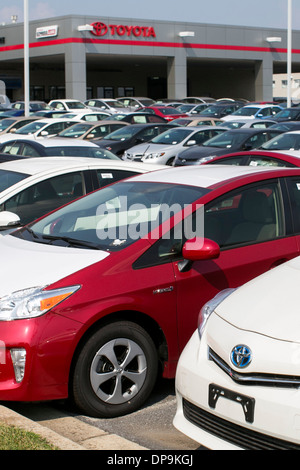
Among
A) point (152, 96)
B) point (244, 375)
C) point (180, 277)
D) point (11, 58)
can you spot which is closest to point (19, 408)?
point (180, 277)

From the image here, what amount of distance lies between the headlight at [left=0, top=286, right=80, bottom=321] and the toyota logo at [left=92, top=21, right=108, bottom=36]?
47032 millimetres

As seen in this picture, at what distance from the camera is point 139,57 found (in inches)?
2104

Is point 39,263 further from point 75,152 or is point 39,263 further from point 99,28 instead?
point 99,28

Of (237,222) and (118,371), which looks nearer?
(118,371)

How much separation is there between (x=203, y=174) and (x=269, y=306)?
7.23 ft

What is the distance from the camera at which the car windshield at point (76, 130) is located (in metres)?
24.6

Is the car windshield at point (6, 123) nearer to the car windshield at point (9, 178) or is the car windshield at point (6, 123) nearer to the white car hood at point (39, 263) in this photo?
the car windshield at point (9, 178)

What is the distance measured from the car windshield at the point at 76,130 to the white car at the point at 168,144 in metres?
3.67

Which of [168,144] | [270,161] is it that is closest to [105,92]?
[168,144]

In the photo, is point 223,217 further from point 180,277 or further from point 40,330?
Result: point 40,330

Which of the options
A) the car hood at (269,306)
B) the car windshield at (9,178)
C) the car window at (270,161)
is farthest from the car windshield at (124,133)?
the car hood at (269,306)

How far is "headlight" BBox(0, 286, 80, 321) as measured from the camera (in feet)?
14.6

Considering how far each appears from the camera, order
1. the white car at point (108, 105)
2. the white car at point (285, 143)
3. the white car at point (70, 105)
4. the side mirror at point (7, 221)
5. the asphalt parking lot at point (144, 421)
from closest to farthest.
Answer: the asphalt parking lot at point (144, 421)
the side mirror at point (7, 221)
the white car at point (285, 143)
the white car at point (70, 105)
the white car at point (108, 105)

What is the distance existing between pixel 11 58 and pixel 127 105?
1455 cm
